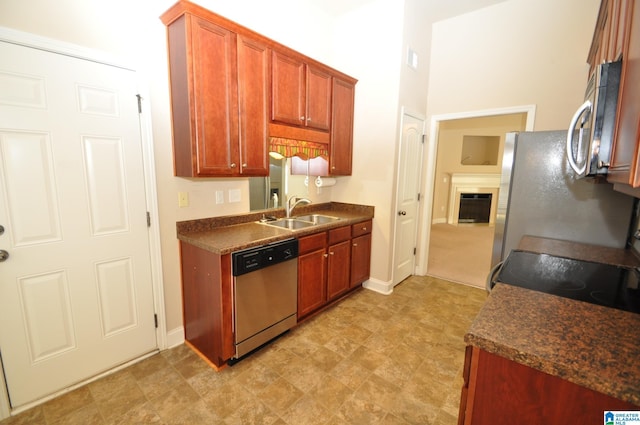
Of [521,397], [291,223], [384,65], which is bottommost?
[521,397]

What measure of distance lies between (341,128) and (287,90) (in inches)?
33.6

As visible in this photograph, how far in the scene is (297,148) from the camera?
2.71m

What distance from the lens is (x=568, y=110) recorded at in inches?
109

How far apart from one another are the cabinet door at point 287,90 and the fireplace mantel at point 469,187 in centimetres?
599

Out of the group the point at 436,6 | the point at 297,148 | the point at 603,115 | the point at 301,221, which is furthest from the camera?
the point at 436,6

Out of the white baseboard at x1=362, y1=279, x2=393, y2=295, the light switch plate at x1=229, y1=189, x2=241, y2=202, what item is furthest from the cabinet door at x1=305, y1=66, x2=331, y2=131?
the white baseboard at x1=362, y1=279, x2=393, y2=295

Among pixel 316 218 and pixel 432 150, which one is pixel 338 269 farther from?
pixel 432 150

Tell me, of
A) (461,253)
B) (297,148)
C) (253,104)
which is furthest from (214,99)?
(461,253)

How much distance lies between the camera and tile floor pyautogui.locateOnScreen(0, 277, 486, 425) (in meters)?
1.64

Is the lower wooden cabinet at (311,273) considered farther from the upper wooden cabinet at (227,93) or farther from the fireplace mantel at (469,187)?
the fireplace mantel at (469,187)

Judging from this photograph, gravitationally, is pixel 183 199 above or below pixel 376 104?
below

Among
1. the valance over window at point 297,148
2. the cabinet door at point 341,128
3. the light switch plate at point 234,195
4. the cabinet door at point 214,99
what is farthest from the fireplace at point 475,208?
the cabinet door at point 214,99

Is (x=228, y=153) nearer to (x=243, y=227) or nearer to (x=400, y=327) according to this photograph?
(x=243, y=227)

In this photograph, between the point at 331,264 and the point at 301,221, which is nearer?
the point at 331,264
